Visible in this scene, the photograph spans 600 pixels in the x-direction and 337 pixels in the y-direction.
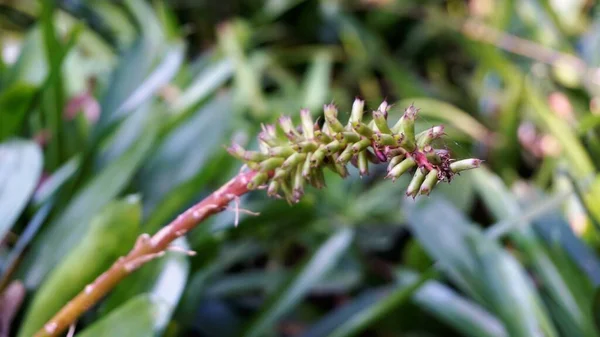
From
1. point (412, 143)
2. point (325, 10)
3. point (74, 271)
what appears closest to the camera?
point (412, 143)

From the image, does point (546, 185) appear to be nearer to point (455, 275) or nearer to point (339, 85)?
point (455, 275)

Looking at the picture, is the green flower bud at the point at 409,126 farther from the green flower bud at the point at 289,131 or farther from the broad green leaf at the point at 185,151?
the broad green leaf at the point at 185,151

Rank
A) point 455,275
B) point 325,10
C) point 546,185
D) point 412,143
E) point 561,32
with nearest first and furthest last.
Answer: point 412,143, point 455,275, point 546,185, point 561,32, point 325,10

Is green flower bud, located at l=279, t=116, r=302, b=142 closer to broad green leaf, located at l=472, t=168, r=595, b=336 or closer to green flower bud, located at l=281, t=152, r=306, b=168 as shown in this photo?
green flower bud, located at l=281, t=152, r=306, b=168

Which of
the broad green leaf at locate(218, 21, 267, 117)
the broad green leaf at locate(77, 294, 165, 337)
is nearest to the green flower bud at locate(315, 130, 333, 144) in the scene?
the broad green leaf at locate(77, 294, 165, 337)

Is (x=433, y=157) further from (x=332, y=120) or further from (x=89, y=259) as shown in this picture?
(x=89, y=259)

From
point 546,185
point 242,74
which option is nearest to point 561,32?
point 546,185
